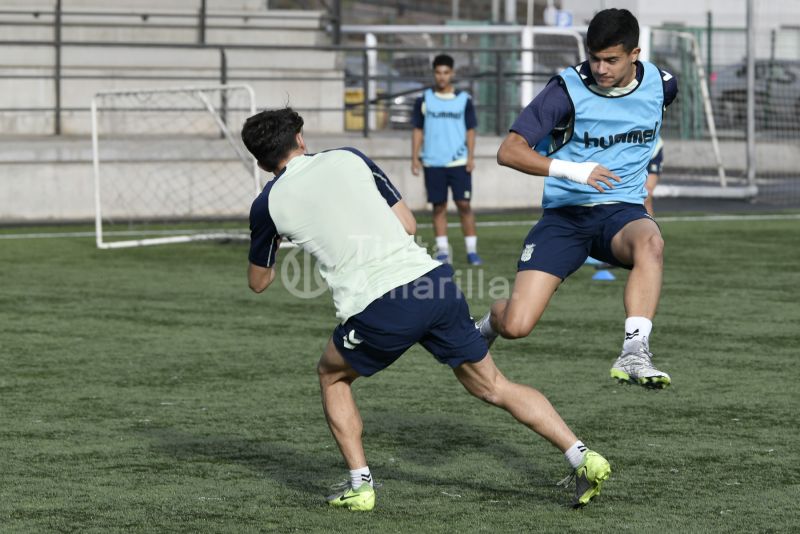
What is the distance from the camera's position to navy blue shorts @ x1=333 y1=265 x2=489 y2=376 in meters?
5.54

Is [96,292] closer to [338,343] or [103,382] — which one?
[103,382]

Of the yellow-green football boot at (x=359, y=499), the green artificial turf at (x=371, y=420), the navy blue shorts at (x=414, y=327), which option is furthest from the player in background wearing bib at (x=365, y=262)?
the green artificial turf at (x=371, y=420)

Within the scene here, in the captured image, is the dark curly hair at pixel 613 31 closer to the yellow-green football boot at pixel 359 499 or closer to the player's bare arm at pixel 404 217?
the player's bare arm at pixel 404 217

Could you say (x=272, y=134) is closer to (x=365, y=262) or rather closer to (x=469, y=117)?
(x=365, y=262)

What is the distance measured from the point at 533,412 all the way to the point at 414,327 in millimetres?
615

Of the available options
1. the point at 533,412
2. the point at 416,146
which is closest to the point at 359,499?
the point at 533,412

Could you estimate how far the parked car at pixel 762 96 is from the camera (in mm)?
24125

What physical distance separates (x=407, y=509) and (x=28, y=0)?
19470mm

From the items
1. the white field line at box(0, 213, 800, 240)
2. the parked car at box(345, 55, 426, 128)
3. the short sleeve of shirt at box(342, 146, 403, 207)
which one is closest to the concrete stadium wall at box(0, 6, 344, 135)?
the parked car at box(345, 55, 426, 128)

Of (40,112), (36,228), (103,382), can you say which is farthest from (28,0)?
(103,382)

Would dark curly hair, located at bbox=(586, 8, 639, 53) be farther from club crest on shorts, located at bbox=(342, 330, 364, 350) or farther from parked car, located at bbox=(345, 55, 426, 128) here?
parked car, located at bbox=(345, 55, 426, 128)

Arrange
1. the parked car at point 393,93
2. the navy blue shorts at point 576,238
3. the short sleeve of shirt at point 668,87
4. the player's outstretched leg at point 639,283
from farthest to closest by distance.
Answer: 1. the parked car at point 393,93
2. the short sleeve of shirt at point 668,87
3. the navy blue shorts at point 576,238
4. the player's outstretched leg at point 639,283

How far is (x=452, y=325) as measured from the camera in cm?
560

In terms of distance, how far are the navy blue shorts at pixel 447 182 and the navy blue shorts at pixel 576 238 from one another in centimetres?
818
